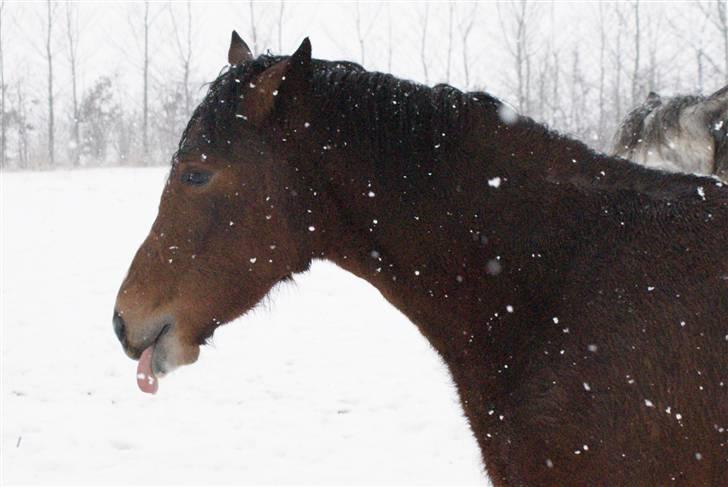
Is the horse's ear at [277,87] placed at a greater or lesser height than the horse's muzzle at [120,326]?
greater

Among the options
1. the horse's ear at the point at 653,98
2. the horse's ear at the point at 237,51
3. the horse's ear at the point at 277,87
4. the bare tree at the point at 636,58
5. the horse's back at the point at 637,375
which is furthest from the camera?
the bare tree at the point at 636,58

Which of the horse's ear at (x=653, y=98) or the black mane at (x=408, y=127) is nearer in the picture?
the black mane at (x=408, y=127)

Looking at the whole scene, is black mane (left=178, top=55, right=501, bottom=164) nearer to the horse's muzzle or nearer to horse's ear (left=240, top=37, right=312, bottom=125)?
horse's ear (left=240, top=37, right=312, bottom=125)

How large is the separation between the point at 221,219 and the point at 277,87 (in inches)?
20.0

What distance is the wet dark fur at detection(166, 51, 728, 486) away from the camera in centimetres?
207

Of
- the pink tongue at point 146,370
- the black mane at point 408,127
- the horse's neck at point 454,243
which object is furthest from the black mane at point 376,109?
the pink tongue at point 146,370

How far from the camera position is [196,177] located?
252cm

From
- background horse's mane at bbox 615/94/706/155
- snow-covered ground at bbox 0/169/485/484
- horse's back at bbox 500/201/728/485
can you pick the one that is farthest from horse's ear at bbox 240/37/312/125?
background horse's mane at bbox 615/94/706/155

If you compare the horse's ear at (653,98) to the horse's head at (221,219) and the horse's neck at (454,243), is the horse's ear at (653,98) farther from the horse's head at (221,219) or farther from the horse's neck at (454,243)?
the horse's head at (221,219)

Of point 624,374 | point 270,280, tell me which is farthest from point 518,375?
point 270,280

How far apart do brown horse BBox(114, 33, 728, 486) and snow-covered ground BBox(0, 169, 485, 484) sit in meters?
0.42

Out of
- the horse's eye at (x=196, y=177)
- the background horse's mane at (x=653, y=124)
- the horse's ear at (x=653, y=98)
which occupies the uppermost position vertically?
the horse's ear at (x=653, y=98)

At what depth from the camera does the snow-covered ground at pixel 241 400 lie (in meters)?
5.82

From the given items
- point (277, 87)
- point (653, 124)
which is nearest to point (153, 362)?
point (277, 87)
